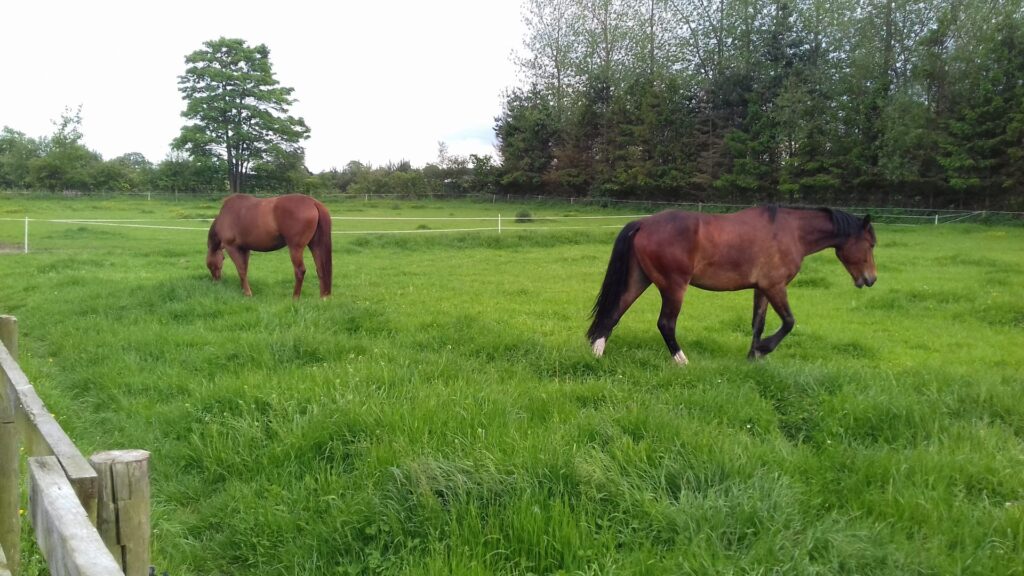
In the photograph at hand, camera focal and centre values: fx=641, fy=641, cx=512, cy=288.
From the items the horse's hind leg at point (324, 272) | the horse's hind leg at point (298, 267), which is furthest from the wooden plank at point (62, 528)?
the horse's hind leg at point (298, 267)

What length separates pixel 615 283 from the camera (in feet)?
20.6

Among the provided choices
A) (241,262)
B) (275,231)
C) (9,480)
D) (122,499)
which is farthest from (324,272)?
(122,499)

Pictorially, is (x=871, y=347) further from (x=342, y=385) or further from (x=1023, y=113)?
(x=1023, y=113)

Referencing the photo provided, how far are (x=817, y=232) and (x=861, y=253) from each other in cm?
50

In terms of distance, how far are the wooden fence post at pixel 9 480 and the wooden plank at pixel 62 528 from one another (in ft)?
3.22

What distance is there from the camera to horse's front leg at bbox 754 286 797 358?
6159mm

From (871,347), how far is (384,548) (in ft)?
19.6

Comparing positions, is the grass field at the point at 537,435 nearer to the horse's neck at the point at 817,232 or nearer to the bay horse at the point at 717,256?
the bay horse at the point at 717,256

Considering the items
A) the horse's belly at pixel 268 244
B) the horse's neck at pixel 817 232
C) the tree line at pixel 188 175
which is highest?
the tree line at pixel 188 175

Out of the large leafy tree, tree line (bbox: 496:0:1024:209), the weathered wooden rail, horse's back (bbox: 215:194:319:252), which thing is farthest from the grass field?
the large leafy tree

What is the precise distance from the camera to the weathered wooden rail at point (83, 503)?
1398mm

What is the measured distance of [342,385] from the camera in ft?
15.5

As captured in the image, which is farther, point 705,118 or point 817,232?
point 705,118

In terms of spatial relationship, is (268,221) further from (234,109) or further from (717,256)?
(234,109)
